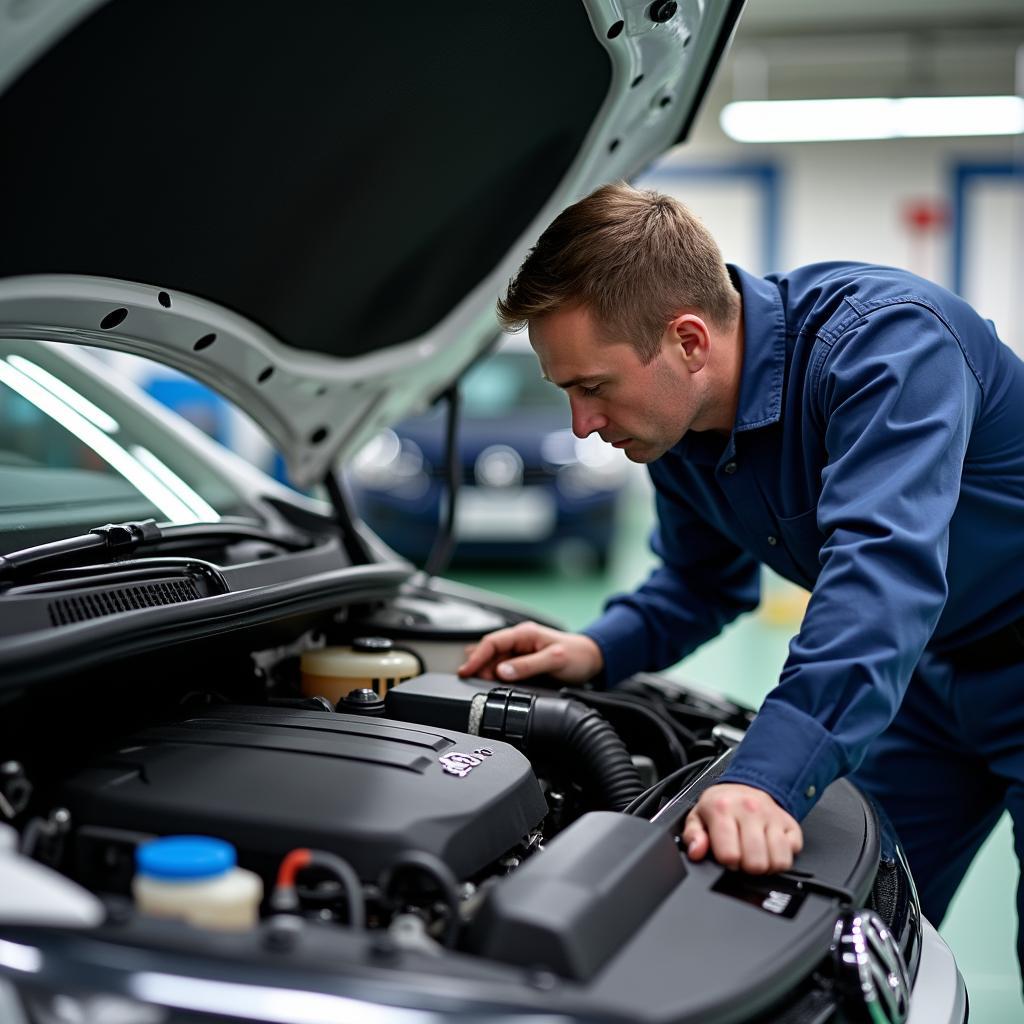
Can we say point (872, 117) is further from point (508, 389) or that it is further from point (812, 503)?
point (812, 503)

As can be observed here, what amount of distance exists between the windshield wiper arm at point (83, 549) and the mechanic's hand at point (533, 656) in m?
0.55

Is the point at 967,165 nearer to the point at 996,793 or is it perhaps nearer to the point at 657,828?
the point at 996,793

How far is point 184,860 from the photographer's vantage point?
96cm

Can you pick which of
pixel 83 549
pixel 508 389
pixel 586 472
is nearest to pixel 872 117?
pixel 508 389

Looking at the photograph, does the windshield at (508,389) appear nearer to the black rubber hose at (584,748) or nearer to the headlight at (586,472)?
the headlight at (586,472)

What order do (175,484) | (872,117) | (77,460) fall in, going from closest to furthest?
(77,460) → (175,484) → (872,117)

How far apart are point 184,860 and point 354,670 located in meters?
0.75

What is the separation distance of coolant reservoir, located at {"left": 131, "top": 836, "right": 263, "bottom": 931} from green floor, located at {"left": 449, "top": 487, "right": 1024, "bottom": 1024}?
1.67 meters

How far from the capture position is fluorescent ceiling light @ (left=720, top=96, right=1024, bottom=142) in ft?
27.1

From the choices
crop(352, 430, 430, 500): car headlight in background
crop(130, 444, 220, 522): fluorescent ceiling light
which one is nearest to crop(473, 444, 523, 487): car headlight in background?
crop(352, 430, 430, 500): car headlight in background

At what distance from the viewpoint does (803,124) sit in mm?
9164

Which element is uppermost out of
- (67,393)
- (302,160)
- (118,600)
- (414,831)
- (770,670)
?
(302,160)

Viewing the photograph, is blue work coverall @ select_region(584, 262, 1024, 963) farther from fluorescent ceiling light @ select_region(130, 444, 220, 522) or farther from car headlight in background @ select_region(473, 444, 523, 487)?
car headlight in background @ select_region(473, 444, 523, 487)

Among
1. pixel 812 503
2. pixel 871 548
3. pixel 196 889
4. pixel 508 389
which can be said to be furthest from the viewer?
pixel 508 389
